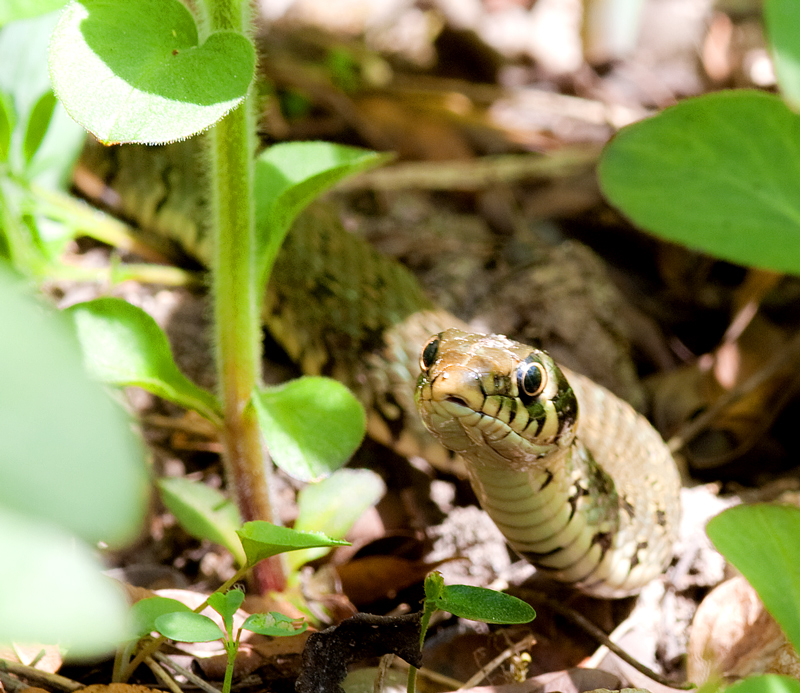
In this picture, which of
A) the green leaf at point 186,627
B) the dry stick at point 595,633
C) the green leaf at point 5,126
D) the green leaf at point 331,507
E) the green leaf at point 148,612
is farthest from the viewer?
the green leaf at point 5,126

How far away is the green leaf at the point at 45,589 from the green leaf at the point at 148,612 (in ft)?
2.74

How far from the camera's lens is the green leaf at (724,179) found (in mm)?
2053

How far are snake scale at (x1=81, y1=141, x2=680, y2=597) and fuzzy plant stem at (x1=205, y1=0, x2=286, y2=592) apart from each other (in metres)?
0.42

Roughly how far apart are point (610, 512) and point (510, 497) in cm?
43

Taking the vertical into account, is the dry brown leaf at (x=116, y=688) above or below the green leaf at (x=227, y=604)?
below

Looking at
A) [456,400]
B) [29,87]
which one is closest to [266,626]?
[456,400]

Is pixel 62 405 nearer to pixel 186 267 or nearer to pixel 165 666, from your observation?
pixel 165 666

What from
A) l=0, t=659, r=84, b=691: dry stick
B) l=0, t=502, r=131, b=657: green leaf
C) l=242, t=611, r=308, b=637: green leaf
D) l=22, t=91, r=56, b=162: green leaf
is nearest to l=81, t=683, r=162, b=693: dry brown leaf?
l=0, t=659, r=84, b=691: dry stick

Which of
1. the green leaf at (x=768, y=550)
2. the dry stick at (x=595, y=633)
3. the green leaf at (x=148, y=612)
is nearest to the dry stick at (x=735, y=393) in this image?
the dry stick at (x=595, y=633)

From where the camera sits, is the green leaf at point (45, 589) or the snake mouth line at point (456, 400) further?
the snake mouth line at point (456, 400)

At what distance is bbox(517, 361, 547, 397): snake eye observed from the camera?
190 cm

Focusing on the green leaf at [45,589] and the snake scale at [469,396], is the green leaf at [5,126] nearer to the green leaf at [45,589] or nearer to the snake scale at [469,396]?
the snake scale at [469,396]

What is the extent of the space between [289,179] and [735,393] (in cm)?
201

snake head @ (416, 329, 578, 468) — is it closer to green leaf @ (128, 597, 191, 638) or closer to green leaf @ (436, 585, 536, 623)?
green leaf @ (436, 585, 536, 623)
